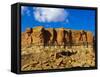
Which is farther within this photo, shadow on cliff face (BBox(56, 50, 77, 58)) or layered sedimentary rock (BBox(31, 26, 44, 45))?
shadow on cliff face (BBox(56, 50, 77, 58))

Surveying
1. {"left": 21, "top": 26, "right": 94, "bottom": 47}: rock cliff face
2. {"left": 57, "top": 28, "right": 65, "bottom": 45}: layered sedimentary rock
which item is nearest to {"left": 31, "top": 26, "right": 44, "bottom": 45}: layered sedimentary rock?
{"left": 21, "top": 26, "right": 94, "bottom": 47}: rock cliff face

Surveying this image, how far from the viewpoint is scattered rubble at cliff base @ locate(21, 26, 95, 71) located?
2.48 m

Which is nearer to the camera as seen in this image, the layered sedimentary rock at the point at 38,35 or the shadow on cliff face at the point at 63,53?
the layered sedimentary rock at the point at 38,35

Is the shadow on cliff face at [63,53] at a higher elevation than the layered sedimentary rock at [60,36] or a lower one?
lower

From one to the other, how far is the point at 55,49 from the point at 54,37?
0.11 m

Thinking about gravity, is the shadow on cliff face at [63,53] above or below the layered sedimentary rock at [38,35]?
below

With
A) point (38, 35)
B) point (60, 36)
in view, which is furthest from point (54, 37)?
point (38, 35)

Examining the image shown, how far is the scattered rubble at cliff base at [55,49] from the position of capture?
8.13ft

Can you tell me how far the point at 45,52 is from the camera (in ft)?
8.36

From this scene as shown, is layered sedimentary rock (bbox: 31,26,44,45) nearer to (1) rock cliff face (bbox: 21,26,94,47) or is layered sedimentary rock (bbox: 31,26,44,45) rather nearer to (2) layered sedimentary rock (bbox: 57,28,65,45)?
(1) rock cliff face (bbox: 21,26,94,47)

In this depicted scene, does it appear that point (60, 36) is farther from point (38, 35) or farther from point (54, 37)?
point (38, 35)

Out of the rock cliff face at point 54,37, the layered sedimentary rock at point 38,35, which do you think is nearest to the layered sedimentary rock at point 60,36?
the rock cliff face at point 54,37

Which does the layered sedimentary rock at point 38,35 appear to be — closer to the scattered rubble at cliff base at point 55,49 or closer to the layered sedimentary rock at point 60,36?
the scattered rubble at cliff base at point 55,49

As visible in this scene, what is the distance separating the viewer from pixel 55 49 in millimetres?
2594
